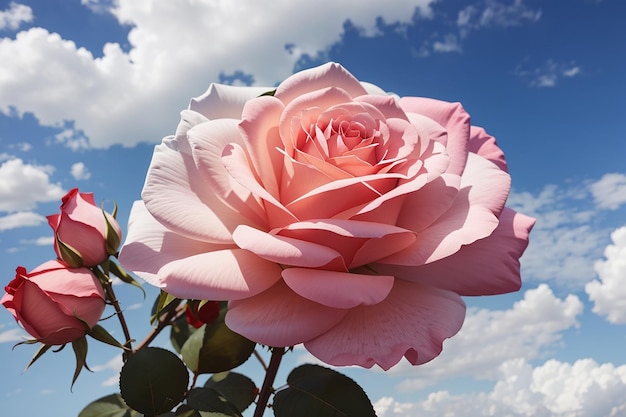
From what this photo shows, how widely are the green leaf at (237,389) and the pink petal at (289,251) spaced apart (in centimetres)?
89

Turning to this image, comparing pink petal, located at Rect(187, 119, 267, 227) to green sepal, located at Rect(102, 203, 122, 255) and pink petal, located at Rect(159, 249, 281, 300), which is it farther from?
green sepal, located at Rect(102, 203, 122, 255)

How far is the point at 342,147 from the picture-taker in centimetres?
136

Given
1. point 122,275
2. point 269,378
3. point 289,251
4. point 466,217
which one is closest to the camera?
point 289,251

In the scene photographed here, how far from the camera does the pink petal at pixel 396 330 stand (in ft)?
3.86

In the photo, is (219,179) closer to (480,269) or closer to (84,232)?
(480,269)

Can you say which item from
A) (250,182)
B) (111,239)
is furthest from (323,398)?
(111,239)

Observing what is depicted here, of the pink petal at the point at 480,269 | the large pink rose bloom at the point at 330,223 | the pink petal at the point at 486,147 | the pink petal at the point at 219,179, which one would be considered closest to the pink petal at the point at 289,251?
the large pink rose bloom at the point at 330,223

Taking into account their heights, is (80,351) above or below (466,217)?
below

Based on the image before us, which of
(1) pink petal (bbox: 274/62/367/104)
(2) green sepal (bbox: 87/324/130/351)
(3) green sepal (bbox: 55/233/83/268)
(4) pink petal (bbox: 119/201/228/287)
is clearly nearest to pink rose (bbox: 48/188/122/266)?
(3) green sepal (bbox: 55/233/83/268)

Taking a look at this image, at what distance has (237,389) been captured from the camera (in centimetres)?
197

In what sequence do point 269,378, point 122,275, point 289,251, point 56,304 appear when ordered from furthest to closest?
point 122,275
point 56,304
point 269,378
point 289,251

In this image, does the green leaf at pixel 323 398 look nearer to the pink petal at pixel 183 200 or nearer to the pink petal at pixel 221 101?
the pink petal at pixel 183 200

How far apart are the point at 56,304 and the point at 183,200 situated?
0.65 meters

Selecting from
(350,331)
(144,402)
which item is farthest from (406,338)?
(144,402)
